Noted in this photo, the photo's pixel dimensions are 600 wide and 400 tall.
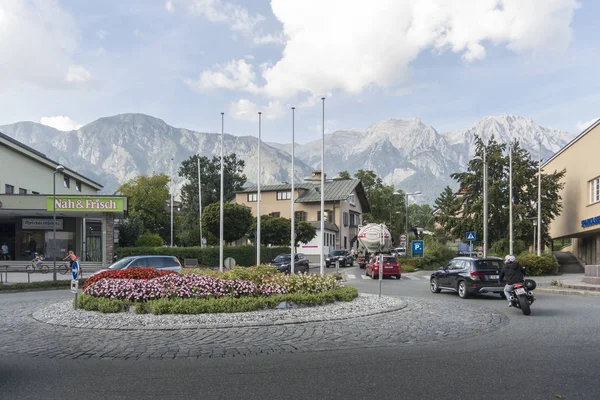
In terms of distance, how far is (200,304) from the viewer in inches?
505

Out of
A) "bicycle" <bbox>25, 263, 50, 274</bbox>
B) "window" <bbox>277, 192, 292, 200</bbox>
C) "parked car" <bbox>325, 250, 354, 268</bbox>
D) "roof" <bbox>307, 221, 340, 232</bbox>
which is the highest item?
"window" <bbox>277, 192, 292, 200</bbox>

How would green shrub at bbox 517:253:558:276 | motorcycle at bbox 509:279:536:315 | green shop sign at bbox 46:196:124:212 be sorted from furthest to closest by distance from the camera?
green shop sign at bbox 46:196:124:212
green shrub at bbox 517:253:558:276
motorcycle at bbox 509:279:536:315

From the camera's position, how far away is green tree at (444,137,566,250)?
42750 mm

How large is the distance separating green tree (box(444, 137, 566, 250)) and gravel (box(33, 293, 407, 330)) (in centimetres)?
3390

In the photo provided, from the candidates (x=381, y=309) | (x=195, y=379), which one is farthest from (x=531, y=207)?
(x=195, y=379)

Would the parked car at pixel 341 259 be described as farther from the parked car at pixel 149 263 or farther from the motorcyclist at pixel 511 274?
the motorcyclist at pixel 511 274

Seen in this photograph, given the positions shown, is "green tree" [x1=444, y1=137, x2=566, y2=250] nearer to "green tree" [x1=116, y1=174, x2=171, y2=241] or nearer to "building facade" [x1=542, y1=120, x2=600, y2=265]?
"building facade" [x1=542, y1=120, x2=600, y2=265]

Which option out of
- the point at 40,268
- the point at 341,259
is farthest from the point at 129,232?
the point at 341,259

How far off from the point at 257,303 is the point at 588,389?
27.7 ft

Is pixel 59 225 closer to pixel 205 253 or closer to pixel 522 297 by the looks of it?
pixel 205 253

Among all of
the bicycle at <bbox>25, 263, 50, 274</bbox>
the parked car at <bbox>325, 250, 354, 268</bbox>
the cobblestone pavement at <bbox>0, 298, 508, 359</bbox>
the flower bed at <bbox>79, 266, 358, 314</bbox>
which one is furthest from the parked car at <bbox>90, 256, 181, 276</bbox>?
the parked car at <bbox>325, 250, 354, 268</bbox>

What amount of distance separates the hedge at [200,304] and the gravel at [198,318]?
0.70ft

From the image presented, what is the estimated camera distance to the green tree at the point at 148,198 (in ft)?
237

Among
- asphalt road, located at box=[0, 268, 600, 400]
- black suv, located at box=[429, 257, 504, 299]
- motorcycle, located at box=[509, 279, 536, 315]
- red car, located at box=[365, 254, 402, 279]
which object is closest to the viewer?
asphalt road, located at box=[0, 268, 600, 400]
